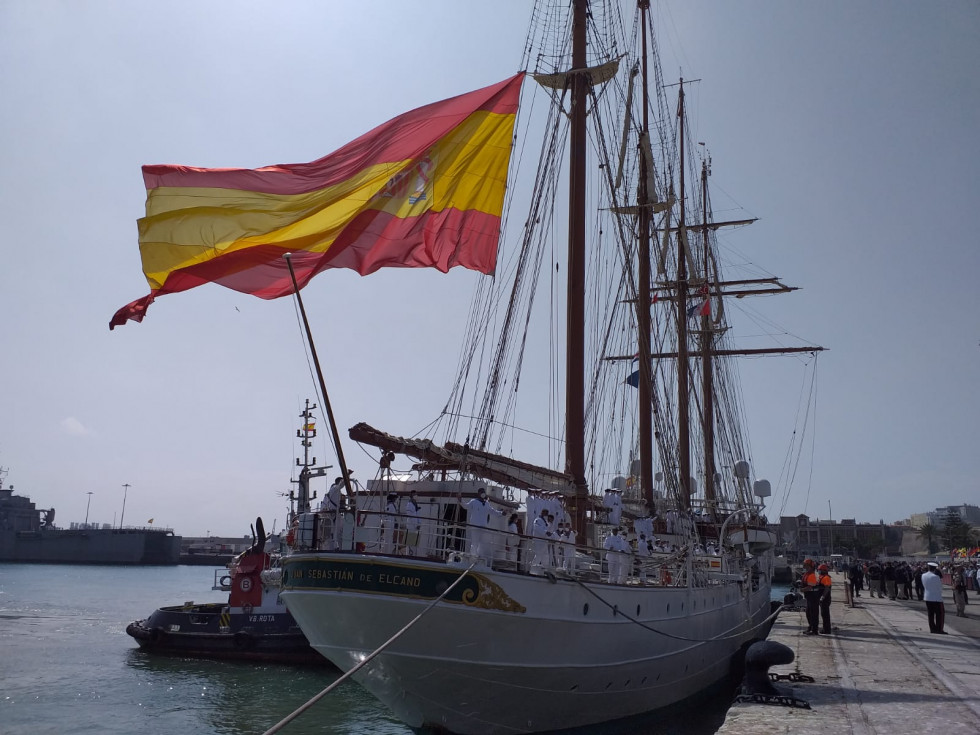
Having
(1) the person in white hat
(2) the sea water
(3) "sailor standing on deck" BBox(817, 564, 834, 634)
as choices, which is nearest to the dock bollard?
(2) the sea water

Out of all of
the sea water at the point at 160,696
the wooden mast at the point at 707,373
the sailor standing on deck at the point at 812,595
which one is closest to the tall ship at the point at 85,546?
the sea water at the point at 160,696

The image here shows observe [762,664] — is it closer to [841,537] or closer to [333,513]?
[333,513]

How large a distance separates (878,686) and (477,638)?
23.2 feet

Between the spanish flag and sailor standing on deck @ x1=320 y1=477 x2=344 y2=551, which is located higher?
the spanish flag

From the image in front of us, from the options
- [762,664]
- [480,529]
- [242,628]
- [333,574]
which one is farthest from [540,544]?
[242,628]

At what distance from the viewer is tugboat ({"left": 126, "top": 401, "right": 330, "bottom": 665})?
2839 centimetres

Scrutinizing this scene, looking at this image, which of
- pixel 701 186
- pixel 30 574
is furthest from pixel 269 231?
pixel 30 574

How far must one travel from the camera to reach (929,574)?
20.3 m

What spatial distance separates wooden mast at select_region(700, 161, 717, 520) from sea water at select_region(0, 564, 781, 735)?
20.6 meters

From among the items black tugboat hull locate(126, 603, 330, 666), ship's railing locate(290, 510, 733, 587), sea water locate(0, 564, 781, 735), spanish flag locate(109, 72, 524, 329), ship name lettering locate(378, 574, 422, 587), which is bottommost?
sea water locate(0, 564, 781, 735)

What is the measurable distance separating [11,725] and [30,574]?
301 ft

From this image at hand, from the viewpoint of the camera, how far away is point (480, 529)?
12.0m

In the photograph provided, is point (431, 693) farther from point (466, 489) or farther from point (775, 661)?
point (775, 661)

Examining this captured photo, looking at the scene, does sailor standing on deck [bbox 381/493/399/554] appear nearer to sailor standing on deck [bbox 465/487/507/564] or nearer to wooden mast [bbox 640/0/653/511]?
sailor standing on deck [bbox 465/487/507/564]
